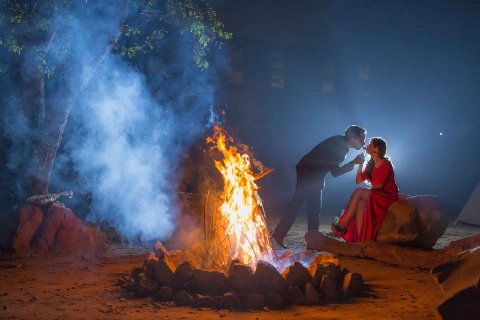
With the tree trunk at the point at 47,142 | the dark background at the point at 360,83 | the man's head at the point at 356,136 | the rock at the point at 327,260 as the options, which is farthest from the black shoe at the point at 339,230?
the dark background at the point at 360,83

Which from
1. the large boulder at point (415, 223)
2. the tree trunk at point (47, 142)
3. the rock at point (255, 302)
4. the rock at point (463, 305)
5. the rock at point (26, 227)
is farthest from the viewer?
the tree trunk at point (47, 142)

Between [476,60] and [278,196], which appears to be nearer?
[278,196]

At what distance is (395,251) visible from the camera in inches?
279

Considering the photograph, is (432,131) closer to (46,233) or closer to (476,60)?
(476,60)

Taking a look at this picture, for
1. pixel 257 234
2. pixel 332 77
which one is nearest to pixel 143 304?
pixel 257 234

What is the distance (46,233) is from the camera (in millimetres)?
7984

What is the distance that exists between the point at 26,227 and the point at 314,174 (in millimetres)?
5147

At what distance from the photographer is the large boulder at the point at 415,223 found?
7324 mm

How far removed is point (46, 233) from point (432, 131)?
24.0 metres

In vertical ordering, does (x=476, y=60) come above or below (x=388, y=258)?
above

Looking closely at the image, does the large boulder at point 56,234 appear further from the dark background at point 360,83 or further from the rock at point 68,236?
the dark background at point 360,83

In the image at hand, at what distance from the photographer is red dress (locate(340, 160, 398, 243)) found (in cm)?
764

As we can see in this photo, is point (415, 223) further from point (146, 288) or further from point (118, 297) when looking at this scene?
point (118, 297)

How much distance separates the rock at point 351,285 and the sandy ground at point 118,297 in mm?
103
